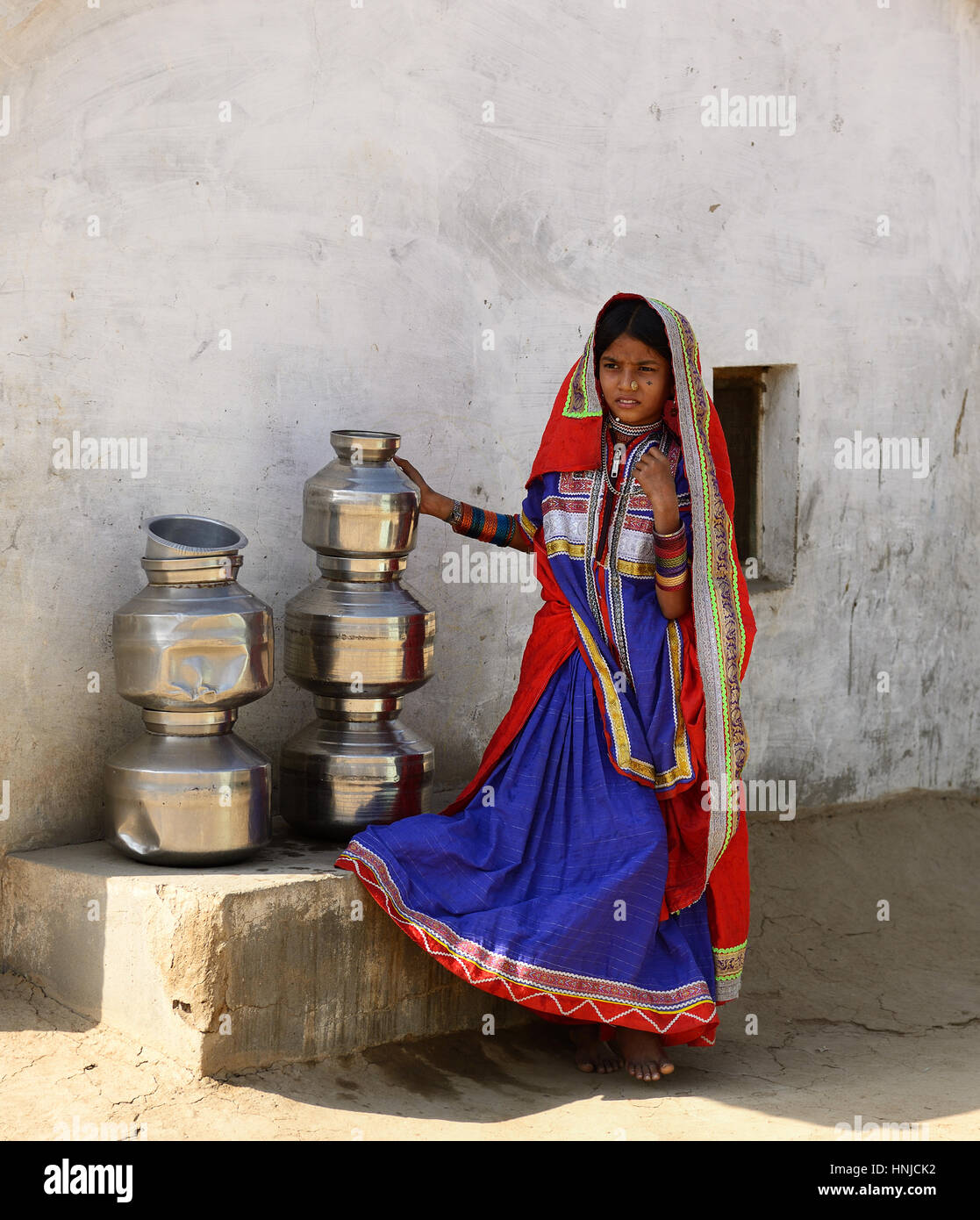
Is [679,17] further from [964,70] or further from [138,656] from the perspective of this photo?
[138,656]

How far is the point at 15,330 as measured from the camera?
345 centimetres

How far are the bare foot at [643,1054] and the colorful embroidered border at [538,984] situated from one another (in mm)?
123

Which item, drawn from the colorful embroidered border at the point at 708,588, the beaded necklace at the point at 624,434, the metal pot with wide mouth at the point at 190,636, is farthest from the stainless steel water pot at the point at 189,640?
the colorful embroidered border at the point at 708,588

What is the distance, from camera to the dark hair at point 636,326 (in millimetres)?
3504

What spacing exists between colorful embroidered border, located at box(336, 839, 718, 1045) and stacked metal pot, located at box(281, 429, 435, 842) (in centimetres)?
27

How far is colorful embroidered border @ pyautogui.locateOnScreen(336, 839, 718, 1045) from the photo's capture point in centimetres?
325

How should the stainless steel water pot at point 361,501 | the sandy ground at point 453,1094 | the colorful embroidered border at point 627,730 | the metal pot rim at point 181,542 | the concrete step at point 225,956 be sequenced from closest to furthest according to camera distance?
the sandy ground at point 453,1094 < the concrete step at point 225,956 < the metal pot rim at point 181,542 < the colorful embroidered border at point 627,730 < the stainless steel water pot at point 361,501

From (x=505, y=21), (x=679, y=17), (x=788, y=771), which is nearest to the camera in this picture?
(x=505, y=21)

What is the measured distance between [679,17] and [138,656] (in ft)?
9.39

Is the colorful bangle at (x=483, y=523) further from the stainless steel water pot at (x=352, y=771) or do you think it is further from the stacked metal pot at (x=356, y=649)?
the stainless steel water pot at (x=352, y=771)

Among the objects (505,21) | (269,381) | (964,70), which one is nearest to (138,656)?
(269,381)

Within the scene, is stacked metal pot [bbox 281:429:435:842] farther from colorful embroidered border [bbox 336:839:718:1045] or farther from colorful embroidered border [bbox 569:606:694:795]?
colorful embroidered border [bbox 569:606:694:795]

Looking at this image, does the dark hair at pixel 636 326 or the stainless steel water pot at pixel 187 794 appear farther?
the dark hair at pixel 636 326

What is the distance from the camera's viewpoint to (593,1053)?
353 cm
